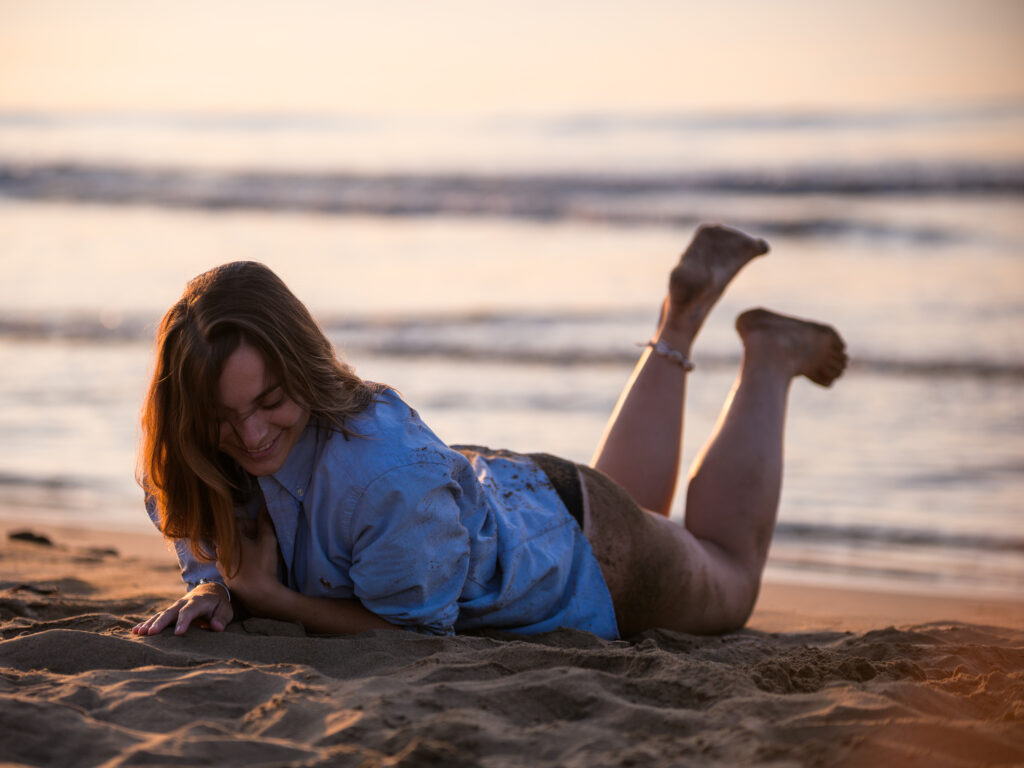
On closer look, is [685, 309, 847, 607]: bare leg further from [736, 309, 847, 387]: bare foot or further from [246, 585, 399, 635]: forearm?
[246, 585, 399, 635]: forearm

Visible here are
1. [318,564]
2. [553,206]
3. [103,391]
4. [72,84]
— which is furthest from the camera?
[72,84]

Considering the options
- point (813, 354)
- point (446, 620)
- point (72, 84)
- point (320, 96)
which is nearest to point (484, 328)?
point (813, 354)

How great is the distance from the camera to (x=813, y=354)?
436 cm

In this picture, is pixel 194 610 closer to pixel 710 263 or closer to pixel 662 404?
pixel 662 404

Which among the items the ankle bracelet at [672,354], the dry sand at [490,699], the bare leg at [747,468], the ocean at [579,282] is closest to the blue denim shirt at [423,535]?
the dry sand at [490,699]

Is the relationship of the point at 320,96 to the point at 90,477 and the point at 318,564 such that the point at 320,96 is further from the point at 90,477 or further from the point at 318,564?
the point at 318,564

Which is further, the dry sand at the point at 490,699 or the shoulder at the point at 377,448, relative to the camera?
the shoulder at the point at 377,448

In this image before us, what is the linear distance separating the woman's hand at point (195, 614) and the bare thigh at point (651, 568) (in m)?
1.09

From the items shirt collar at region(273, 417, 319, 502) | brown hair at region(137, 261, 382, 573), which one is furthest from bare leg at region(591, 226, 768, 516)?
shirt collar at region(273, 417, 319, 502)

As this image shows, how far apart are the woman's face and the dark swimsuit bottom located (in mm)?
877

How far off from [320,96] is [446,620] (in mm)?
26296

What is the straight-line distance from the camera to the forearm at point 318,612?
2.96m

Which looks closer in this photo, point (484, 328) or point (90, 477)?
point (90, 477)

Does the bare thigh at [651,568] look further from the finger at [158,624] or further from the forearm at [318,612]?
the finger at [158,624]
